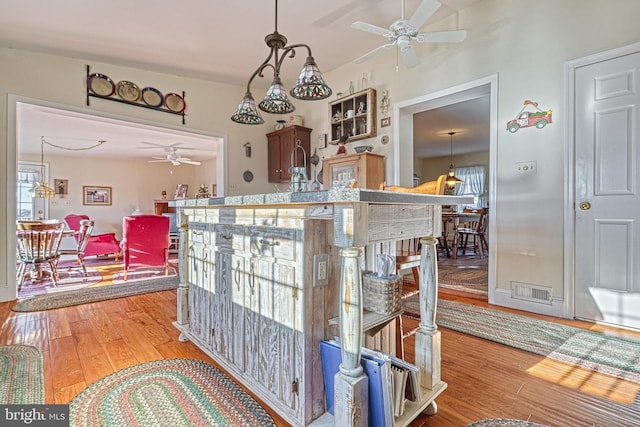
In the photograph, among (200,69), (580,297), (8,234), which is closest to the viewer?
(580,297)

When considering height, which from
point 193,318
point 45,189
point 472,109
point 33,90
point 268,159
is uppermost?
point 472,109

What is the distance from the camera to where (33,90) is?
3.37 m

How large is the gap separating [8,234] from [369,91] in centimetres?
448

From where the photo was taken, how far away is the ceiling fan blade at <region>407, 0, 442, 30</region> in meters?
2.22

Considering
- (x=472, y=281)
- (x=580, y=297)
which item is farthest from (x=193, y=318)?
(x=472, y=281)

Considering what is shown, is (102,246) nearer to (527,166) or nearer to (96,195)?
(96,195)

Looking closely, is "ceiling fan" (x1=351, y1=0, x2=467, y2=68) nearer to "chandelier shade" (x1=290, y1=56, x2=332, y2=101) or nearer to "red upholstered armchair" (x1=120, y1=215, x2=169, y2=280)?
"chandelier shade" (x1=290, y1=56, x2=332, y2=101)

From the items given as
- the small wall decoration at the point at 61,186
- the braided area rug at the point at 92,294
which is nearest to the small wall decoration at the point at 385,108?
the braided area rug at the point at 92,294

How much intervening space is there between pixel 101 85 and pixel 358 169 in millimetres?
3360

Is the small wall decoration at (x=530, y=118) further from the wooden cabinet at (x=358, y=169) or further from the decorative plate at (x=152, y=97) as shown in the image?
the decorative plate at (x=152, y=97)

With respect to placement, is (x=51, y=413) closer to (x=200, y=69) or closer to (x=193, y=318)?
(x=193, y=318)

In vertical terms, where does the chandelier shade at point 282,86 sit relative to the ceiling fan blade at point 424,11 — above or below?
below

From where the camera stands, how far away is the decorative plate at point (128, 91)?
3.85 metres

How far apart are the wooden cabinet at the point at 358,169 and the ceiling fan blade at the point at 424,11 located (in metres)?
1.47
